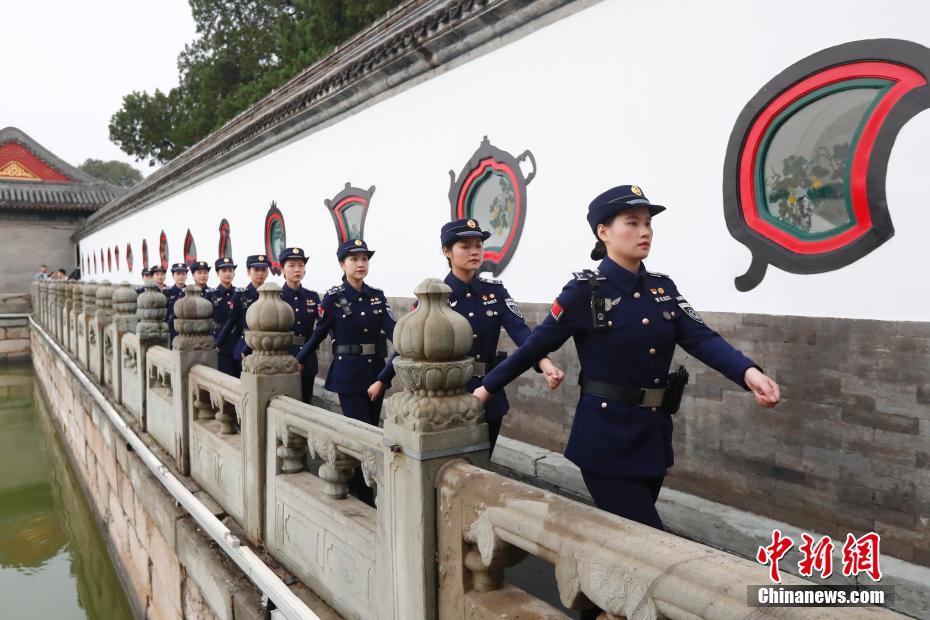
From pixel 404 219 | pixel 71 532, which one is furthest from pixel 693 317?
pixel 71 532

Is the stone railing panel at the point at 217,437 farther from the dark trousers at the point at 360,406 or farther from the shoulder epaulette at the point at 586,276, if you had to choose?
the shoulder epaulette at the point at 586,276

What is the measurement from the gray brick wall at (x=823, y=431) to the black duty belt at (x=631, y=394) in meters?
1.36

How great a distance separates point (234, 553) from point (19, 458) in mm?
10356

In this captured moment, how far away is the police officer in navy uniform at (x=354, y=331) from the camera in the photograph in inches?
155

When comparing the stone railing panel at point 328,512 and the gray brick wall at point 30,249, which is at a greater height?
the gray brick wall at point 30,249

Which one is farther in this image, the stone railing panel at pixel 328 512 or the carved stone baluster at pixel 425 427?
the stone railing panel at pixel 328 512

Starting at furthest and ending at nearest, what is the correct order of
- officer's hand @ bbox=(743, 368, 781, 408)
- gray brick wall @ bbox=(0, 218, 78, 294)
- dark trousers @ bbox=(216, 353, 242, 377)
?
gray brick wall @ bbox=(0, 218, 78, 294)
dark trousers @ bbox=(216, 353, 242, 377)
officer's hand @ bbox=(743, 368, 781, 408)

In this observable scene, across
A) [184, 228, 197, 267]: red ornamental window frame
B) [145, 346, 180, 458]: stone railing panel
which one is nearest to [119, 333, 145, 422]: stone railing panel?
[145, 346, 180, 458]: stone railing panel

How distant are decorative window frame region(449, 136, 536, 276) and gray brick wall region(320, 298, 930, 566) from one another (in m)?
1.76

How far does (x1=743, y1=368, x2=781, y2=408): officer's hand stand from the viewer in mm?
1817

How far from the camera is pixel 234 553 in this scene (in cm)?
293

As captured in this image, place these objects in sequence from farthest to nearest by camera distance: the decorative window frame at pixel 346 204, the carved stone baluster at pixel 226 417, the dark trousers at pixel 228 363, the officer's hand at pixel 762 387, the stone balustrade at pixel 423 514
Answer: the decorative window frame at pixel 346 204 < the dark trousers at pixel 228 363 < the carved stone baluster at pixel 226 417 < the officer's hand at pixel 762 387 < the stone balustrade at pixel 423 514

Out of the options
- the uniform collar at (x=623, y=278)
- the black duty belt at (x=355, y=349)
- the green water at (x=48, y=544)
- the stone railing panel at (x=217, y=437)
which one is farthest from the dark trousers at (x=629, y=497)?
the green water at (x=48, y=544)

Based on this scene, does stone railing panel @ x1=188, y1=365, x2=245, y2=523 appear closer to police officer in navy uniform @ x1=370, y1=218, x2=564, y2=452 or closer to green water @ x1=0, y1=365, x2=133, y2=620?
police officer in navy uniform @ x1=370, y1=218, x2=564, y2=452
